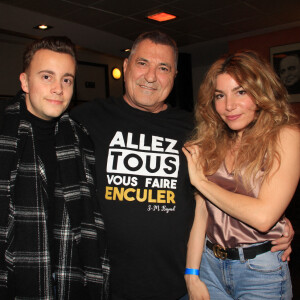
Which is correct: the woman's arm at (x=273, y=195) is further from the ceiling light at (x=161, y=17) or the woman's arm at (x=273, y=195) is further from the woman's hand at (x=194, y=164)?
the ceiling light at (x=161, y=17)

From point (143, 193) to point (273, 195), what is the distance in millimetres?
624

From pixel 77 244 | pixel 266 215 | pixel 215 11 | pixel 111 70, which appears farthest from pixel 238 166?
pixel 111 70

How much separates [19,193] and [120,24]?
5.16m

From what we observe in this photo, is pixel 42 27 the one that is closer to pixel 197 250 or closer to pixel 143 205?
pixel 143 205

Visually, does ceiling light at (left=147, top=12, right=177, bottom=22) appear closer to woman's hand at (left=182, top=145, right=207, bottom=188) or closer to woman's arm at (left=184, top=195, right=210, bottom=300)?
woman's hand at (left=182, top=145, right=207, bottom=188)

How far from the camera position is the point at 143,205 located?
1729mm

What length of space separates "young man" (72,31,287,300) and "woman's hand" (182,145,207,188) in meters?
0.06

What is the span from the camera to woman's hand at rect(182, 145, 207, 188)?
1.70 m

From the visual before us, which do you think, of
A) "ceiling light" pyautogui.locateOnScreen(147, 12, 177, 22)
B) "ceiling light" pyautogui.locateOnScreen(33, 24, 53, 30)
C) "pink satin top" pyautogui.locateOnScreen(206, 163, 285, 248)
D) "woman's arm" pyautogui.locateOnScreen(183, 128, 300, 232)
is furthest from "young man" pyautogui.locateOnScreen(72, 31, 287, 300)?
"ceiling light" pyautogui.locateOnScreen(33, 24, 53, 30)

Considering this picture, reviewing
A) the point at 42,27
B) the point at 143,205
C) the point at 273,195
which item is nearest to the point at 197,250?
the point at 143,205

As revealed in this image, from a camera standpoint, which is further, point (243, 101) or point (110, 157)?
point (110, 157)

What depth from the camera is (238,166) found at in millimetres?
1630

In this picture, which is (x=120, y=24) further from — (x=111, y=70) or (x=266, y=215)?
(x=266, y=215)

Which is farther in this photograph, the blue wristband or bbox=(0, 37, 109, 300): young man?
the blue wristband
